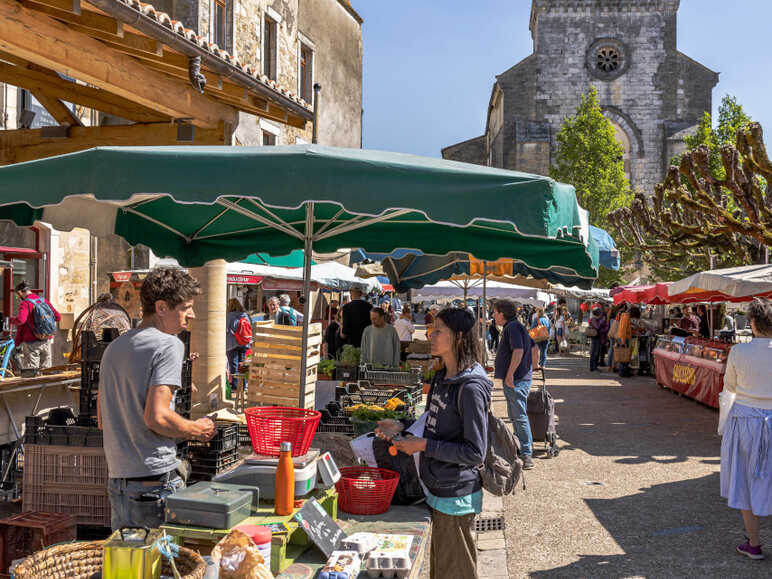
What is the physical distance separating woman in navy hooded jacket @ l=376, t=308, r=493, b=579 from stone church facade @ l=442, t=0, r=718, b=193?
4068 centimetres

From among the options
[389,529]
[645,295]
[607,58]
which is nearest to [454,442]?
[389,529]

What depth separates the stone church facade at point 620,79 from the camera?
4269 centimetres

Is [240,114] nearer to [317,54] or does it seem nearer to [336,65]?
[317,54]

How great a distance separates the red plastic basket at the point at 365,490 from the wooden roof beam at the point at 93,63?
13.6ft

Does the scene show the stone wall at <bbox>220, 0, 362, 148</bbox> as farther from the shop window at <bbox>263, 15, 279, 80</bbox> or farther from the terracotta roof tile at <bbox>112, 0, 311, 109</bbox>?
the terracotta roof tile at <bbox>112, 0, 311, 109</bbox>

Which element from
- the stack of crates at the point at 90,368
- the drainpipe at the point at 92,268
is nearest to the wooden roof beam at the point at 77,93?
the stack of crates at the point at 90,368

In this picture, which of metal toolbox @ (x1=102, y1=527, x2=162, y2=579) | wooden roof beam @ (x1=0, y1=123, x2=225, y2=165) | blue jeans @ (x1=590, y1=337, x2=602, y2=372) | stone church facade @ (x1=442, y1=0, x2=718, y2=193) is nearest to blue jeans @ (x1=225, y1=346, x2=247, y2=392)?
wooden roof beam @ (x1=0, y1=123, x2=225, y2=165)

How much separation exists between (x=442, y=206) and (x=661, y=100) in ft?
145

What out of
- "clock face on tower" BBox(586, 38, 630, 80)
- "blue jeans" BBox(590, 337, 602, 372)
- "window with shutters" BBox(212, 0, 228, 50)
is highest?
"clock face on tower" BBox(586, 38, 630, 80)

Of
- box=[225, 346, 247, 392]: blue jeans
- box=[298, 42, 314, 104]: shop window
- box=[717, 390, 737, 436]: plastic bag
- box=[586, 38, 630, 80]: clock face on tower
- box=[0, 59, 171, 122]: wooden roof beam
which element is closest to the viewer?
box=[717, 390, 737, 436]: plastic bag

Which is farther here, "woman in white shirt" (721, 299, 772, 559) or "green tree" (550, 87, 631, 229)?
"green tree" (550, 87, 631, 229)

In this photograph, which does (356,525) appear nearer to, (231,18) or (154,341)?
(154,341)

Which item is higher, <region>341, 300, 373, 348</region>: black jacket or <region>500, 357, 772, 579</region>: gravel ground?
<region>341, 300, 373, 348</region>: black jacket

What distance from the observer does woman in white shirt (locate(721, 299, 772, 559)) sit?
5.39 m
